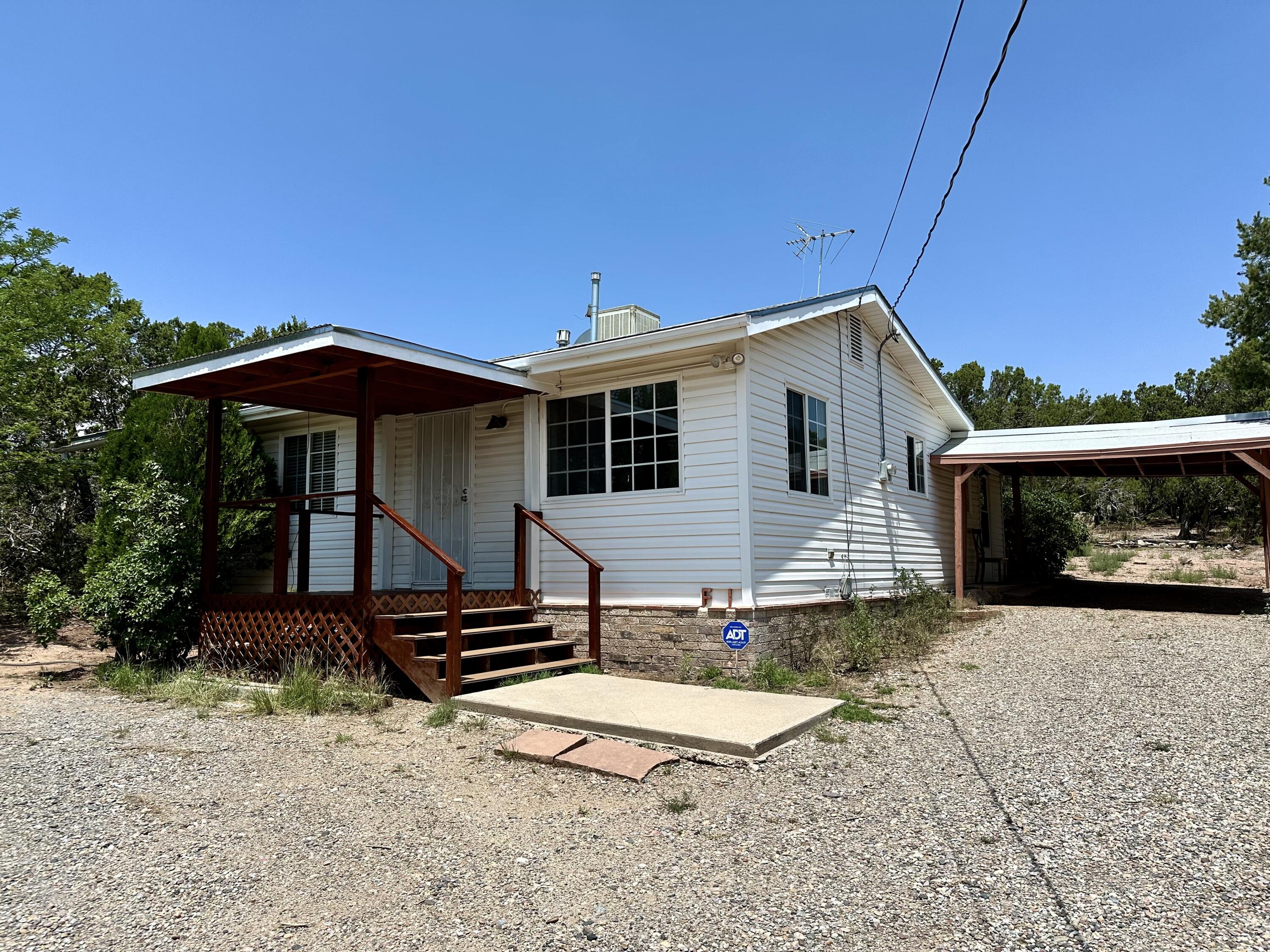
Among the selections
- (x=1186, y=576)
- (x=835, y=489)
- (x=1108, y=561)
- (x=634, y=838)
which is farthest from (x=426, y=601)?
(x=1108, y=561)

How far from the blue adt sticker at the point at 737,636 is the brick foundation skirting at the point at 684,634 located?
2.4 inches

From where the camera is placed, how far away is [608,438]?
9.06 metres

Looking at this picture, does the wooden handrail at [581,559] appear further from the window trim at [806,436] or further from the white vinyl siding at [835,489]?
the window trim at [806,436]

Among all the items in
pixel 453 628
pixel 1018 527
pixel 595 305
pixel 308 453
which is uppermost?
pixel 595 305

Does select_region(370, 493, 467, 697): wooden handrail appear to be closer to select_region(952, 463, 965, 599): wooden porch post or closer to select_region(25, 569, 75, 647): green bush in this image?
select_region(25, 569, 75, 647): green bush

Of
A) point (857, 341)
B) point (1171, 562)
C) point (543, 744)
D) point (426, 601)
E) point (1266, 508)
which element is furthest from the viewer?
point (1171, 562)

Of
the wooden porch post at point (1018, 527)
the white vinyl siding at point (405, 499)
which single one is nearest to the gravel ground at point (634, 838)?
the white vinyl siding at point (405, 499)

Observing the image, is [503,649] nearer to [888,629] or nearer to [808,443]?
[808,443]

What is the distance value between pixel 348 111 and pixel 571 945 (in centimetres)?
1217

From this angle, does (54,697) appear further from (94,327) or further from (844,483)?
(844,483)

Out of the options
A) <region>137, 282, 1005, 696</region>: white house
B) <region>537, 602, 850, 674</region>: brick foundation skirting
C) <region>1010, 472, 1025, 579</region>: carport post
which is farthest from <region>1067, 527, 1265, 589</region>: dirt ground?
<region>537, 602, 850, 674</region>: brick foundation skirting

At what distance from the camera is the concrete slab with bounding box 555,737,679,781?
194 inches

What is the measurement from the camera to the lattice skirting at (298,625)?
290 inches

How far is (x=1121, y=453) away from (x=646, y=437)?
28.3 ft
